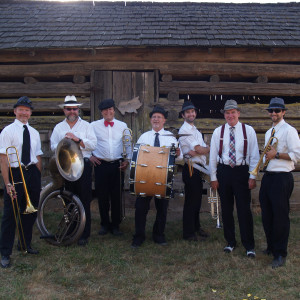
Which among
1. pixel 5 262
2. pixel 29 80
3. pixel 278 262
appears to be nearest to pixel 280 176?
pixel 278 262

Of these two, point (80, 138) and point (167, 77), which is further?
point (167, 77)

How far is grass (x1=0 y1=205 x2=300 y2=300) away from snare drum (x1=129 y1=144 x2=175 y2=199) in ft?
2.77

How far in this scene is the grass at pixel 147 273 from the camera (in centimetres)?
363

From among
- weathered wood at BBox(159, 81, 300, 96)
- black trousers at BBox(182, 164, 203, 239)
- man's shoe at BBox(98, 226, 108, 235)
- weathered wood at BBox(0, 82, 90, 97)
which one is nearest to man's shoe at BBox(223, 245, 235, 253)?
black trousers at BBox(182, 164, 203, 239)

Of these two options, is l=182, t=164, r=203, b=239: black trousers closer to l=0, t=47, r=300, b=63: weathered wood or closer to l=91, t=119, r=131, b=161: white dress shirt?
l=91, t=119, r=131, b=161: white dress shirt

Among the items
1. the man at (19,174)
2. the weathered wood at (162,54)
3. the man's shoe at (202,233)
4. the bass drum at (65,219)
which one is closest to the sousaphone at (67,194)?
the bass drum at (65,219)

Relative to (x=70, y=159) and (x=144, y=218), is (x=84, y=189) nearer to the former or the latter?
(x=70, y=159)

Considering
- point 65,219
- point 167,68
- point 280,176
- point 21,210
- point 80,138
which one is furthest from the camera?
point 167,68

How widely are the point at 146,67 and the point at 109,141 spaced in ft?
7.31

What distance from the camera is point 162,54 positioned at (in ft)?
23.4

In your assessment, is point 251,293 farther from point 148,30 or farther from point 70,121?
point 148,30

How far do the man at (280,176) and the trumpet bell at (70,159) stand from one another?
94.1 inches

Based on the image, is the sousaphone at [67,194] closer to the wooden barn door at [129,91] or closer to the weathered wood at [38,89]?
the wooden barn door at [129,91]

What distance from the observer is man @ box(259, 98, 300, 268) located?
13.8 feet
